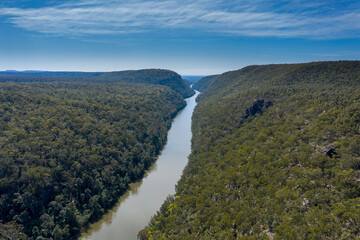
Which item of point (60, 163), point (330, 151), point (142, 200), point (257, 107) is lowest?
point (142, 200)

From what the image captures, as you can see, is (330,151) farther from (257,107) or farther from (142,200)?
(142,200)

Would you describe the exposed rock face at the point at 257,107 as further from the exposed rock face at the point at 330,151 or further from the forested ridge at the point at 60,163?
the forested ridge at the point at 60,163

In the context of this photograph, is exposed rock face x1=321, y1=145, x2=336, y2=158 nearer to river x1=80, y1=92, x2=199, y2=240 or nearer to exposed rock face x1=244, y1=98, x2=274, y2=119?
river x1=80, y1=92, x2=199, y2=240

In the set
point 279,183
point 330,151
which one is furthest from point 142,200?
point 330,151

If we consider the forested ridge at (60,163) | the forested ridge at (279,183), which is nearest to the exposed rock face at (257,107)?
the forested ridge at (279,183)

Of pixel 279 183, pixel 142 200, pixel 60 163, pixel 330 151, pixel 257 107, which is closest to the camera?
pixel 330 151
